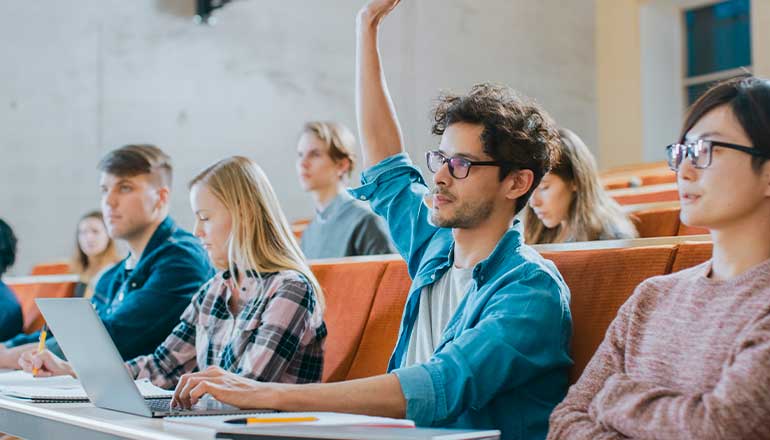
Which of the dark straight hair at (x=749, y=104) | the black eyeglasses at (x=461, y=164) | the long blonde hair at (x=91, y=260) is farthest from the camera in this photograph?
the long blonde hair at (x=91, y=260)

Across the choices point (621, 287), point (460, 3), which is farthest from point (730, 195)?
point (460, 3)

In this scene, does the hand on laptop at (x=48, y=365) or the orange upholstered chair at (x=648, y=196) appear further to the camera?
the orange upholstered chair at (x=648, y=196)

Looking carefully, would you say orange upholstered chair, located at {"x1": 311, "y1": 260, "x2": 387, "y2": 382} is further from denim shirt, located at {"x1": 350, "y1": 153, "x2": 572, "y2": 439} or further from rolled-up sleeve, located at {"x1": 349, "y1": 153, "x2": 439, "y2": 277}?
denim shirt, located at {"x1": 350, "y1": 153, "x2": 572, "y2": 439}

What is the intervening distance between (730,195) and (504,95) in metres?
0.59

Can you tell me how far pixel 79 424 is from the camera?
59.2 inches

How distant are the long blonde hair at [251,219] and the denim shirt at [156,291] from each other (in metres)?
0.53

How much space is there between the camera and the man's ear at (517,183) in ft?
6.07

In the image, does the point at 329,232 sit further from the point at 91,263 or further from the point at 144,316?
the point at 91,263

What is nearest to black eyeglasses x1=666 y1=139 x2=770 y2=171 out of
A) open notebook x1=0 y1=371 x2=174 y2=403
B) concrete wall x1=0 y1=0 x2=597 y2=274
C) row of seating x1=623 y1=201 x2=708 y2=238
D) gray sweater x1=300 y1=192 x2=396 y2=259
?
open notebook x1=0 y1=371 x2=174 y2=403

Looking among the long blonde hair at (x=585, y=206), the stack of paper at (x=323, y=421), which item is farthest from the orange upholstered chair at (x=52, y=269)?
the stack of paper at (x=323, y=421)

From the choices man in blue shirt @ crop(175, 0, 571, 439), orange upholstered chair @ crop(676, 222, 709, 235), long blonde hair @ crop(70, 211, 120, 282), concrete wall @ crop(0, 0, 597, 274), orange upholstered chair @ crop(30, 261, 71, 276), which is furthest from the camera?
concrete wall @ crop(0, 0, 597, 274)

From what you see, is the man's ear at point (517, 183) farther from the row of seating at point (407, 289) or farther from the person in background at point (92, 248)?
the person in background at point (92, 248)

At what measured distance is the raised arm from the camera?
220cm

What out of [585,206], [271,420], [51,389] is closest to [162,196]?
[51,389]
